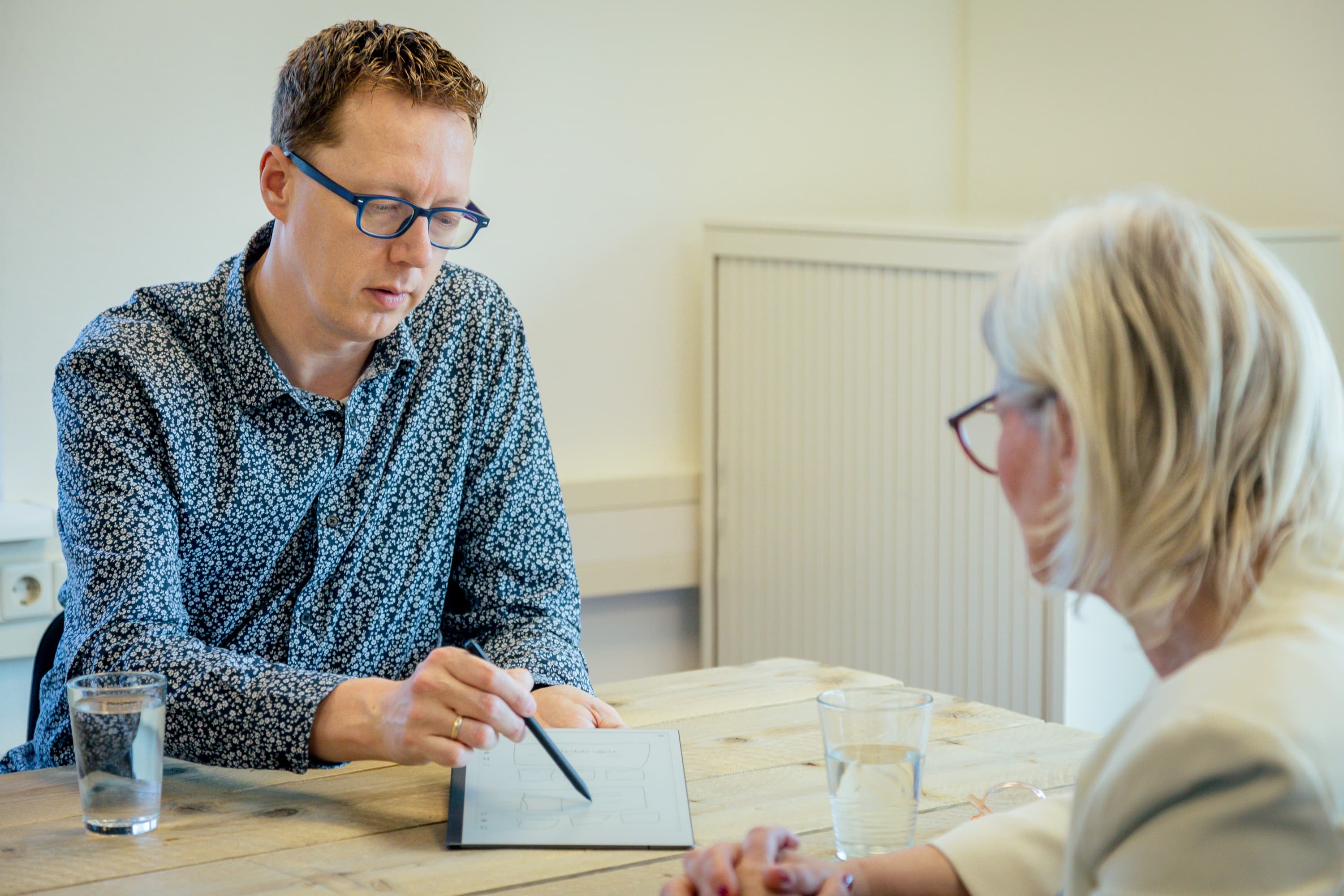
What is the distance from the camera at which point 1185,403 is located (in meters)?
0.75

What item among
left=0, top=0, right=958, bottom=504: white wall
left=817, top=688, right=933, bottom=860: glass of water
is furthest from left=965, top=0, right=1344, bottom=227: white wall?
left=817, top=688, right=933, bottom=860: glass of water

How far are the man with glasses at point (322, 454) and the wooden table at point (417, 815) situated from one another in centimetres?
10

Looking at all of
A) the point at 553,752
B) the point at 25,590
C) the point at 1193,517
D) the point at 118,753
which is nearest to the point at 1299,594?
the point at 1193,517

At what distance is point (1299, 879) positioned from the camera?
27.1 inches

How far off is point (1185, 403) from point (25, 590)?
2.00 metres

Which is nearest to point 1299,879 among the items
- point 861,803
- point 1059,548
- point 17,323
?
point 1059,548

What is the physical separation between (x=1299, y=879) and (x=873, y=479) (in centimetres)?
196

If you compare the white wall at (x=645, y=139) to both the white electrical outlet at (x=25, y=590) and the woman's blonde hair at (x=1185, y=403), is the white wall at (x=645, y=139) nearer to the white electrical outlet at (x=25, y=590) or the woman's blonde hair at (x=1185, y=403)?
the white electrical outlet at (x=25, y=590)

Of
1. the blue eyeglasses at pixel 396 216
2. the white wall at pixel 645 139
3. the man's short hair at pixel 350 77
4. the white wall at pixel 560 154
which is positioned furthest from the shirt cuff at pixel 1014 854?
the white wall at pixel 560 154

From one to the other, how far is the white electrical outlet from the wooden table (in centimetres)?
102

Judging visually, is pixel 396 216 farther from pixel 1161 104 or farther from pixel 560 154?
pixel 1161 104

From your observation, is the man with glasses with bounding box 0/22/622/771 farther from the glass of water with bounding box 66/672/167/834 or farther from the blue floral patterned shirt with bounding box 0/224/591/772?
the glass of water with bounding box 66/672/167/834

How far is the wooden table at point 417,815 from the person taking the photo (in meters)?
1.00

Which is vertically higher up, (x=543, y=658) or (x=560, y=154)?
(x=560, y=154)
